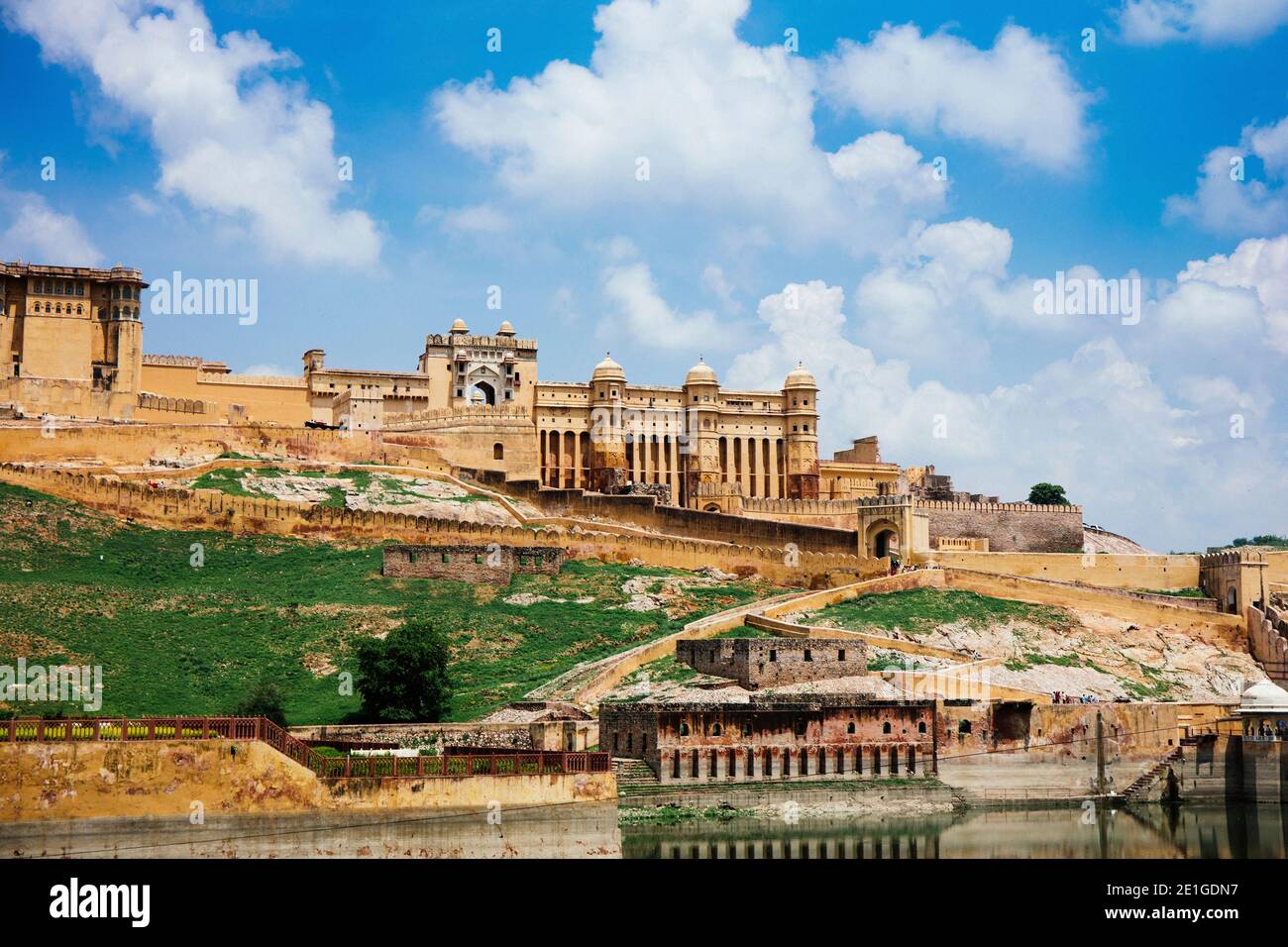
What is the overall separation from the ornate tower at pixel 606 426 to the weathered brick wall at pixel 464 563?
809 inches

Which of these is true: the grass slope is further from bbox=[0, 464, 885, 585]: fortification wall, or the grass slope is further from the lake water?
the lake water

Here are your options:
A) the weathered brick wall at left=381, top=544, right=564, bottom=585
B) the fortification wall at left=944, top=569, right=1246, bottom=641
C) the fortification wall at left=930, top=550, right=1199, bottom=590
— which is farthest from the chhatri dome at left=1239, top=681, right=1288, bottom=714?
the weathered brick wall at left=381, top=544, right=564, bottom=585

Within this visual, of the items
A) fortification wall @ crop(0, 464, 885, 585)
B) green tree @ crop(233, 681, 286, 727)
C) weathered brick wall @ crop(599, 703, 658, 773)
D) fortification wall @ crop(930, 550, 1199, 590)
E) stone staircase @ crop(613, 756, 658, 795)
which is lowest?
stone staircase @ crop(613, 756, 658, 795)

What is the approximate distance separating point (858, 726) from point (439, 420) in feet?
130

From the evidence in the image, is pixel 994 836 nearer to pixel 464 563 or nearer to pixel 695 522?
pixel 464 563

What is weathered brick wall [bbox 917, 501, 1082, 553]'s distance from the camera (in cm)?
8094

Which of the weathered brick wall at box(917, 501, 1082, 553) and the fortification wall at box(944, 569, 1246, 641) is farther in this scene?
the weathered brick wall at box(917, 501, 1082, 553)

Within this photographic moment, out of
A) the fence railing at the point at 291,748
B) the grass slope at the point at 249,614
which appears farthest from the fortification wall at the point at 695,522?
the fence railing at the point at 291,748

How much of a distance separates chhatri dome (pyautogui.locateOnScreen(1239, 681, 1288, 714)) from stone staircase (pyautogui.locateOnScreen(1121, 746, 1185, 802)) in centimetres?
245

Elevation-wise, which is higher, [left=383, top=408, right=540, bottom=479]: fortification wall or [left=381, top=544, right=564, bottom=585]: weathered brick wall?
[left=383, top=408, right=540, bottom=479]: fortification wall
